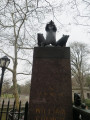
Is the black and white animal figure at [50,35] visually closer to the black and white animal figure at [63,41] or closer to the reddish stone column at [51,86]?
the black and white animal figure at [63,41]

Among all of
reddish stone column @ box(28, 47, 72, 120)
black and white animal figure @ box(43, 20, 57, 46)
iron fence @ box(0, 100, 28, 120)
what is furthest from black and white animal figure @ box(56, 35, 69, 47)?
iron fence @ box(0, 100, 28, 120)

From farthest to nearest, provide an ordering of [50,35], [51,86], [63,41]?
[50,35] → [63,41] → [51,86]

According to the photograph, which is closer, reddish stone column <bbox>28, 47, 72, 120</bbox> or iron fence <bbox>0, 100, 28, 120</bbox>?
reddish stone column <bbox>28, 47, 72, 120</bbox>

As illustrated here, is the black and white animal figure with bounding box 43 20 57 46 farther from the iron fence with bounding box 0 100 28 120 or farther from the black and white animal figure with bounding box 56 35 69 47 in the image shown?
the iron fence with bounding box 0 100 28 120

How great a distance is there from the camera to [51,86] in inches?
103

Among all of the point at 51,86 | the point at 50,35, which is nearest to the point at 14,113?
the point at 51,86

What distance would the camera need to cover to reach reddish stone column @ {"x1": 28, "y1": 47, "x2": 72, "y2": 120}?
2436 millimetres

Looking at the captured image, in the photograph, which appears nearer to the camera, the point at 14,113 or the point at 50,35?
the point at 50,35

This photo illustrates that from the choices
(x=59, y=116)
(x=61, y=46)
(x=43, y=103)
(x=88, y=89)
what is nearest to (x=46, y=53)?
(x=61, y=46)

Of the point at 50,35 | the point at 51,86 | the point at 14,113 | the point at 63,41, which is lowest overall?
the point at 14,113

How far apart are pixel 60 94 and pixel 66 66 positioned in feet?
2.60

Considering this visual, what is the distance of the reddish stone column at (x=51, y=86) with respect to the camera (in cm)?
244

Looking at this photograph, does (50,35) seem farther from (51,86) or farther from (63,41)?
(51,86)

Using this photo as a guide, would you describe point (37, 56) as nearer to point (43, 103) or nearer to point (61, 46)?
point (61, 46)
